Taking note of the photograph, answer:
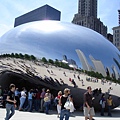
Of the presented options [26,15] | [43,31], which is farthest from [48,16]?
[43,31]

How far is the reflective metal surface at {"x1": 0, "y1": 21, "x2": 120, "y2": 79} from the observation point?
9.19 metres

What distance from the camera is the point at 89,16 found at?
134m

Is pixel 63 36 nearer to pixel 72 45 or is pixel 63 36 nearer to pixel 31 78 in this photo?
pixel 72 45

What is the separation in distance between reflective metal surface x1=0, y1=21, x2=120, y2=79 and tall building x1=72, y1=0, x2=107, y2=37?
120 meters

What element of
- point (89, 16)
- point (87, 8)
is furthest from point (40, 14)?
point (87, 8)

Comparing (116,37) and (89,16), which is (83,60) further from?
(89,16)

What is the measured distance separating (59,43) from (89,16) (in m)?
128

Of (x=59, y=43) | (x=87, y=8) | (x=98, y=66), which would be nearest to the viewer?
(x=98, y=66)

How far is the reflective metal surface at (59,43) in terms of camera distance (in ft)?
30.1

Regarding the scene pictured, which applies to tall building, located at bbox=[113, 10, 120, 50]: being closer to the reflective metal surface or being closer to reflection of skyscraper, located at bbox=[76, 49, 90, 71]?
the reflective metal surface

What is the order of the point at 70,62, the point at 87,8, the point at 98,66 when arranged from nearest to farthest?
the point at 70,62 → the point at 98,66 → the point at 87,8

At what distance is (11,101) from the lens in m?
6.02

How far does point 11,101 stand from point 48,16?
267 feet

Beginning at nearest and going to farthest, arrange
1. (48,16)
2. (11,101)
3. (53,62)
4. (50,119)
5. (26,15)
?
(11,101), (50,119), (53,62), (48,16), (26,15)
